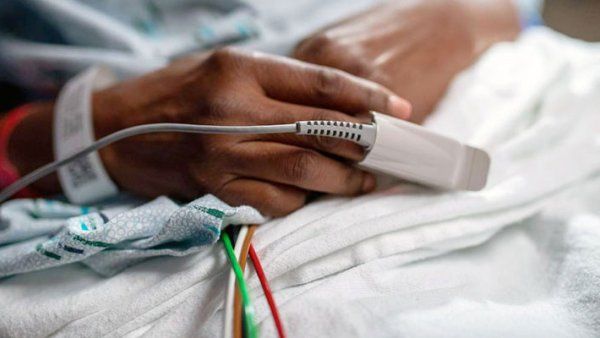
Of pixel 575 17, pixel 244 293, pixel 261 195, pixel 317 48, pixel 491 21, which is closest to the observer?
pixel 244 293

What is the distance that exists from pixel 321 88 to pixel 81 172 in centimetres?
28

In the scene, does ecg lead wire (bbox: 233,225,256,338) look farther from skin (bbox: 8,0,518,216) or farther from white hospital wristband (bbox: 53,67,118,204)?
white hospital wristband (bbox: 53,67,118,204)

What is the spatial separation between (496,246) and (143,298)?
346 mm

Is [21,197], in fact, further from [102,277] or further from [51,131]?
[102,277]

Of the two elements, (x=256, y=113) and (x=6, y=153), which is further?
(x=6, y=153)

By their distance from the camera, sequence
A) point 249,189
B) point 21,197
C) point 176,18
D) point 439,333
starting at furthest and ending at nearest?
point 176,18 < point 21,197 < point 249,189 < point 439,333

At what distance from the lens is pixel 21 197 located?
0.60 meters

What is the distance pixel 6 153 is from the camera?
2.02ft

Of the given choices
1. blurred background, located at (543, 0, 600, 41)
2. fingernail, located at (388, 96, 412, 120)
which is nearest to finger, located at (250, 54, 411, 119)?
fingernail, located at (388, 96, 412, 120)

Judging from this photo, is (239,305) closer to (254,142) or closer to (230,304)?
(230,304)

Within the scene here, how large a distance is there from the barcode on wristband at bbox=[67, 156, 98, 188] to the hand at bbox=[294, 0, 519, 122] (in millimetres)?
273

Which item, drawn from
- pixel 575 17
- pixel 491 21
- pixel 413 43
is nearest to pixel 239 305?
pixel 413 43

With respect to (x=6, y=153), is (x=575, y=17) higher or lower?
lower

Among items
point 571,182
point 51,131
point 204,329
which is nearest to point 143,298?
point 204,329
